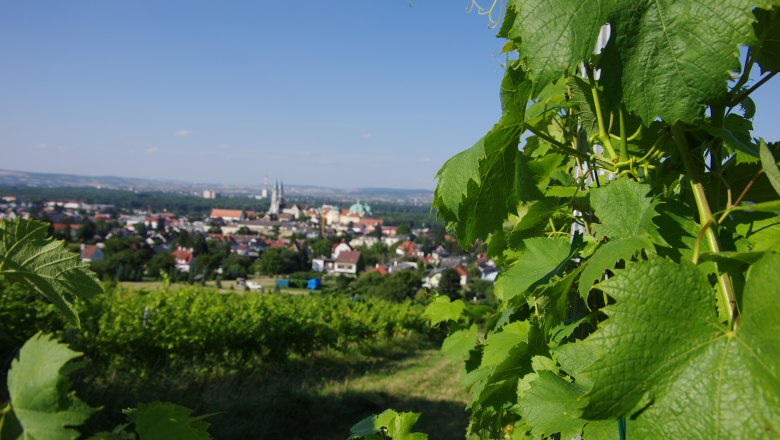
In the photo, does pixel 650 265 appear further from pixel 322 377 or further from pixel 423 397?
Answer: pixel 322 377

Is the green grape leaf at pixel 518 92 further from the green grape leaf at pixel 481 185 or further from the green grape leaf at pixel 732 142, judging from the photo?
the green grape leaf at pixel 732 142

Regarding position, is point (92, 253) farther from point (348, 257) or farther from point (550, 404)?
point (550, 404)

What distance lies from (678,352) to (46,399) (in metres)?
0.64

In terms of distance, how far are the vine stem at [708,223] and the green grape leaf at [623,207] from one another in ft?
0.32

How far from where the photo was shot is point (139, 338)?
7660mm

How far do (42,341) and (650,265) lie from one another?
2.08ft

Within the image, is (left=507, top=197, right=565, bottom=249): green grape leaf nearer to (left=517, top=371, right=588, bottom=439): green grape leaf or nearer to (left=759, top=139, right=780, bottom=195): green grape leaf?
(left=517, top=371, right=588, bottom=439): green grape leaf

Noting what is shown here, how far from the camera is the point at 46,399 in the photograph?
50cm

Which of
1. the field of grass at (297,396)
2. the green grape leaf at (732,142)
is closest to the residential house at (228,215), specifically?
the field of grass at (297,396)

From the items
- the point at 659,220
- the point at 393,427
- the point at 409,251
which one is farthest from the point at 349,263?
the point at 659,220

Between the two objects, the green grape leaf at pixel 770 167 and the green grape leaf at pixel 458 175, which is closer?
the green grape leaf at pixel 770 167

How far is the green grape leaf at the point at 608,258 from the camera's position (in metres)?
0.81

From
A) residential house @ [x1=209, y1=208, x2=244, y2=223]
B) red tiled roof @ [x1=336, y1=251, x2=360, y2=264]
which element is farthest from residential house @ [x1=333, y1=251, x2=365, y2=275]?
residential house @ [x1=209, y1=208, x2=244, y2=223]

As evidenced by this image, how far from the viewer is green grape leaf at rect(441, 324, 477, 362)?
258 cm
